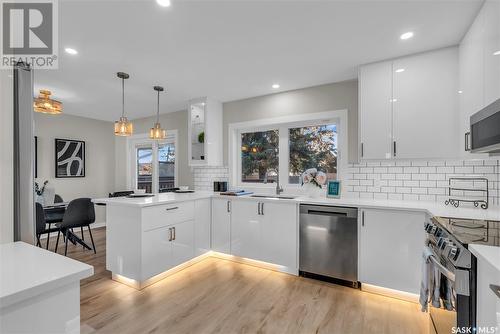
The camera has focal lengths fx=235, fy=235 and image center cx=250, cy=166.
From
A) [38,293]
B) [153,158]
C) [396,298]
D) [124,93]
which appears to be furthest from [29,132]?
[153,158]

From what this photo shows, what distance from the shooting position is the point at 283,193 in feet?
11.2

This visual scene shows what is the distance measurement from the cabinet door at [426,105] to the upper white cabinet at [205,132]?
98.3 inches

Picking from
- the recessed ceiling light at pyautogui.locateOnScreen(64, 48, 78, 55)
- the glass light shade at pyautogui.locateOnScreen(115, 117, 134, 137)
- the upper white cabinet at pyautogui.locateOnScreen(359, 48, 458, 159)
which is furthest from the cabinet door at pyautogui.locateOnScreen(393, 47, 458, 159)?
the recessed ceiling light at pyautogui.locateOnScreen(64, 48, 78, 55)

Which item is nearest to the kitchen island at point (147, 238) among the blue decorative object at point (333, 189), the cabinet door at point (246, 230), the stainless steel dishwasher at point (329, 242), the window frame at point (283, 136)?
the cabinet door at point (246, 230)

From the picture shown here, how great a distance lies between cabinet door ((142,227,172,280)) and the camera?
7.93 ft

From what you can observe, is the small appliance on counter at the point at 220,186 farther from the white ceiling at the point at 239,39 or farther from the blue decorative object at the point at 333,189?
the blue decorative object at the point at 333,189

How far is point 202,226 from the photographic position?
3172 mm

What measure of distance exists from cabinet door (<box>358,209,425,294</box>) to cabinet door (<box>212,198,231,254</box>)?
162 cm

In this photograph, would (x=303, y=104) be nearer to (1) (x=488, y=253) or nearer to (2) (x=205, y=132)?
(2) (x=205, y=132)

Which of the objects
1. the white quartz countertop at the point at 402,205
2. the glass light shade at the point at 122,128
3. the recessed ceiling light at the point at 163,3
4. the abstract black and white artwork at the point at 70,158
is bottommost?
the white quartz countertop at the point at 402,205

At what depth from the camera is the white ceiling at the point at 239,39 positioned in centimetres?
168

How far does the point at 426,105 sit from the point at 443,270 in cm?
164

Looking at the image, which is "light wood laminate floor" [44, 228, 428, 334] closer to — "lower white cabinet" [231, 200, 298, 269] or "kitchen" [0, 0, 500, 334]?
"kitchen" [0, 0, 500, 334]

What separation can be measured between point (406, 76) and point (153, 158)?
445cm
